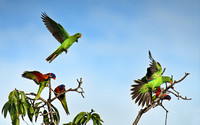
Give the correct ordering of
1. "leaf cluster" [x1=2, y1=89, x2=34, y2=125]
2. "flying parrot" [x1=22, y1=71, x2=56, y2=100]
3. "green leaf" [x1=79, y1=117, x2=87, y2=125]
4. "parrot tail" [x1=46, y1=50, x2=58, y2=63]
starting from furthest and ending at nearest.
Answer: "parrot tail" [x1=46, y1=50, x2=58, y2=63] → "green leaf" [x1=79, y1=117, x2=87, y2=125] → "flying parrot" [x1=22, y1=71, x2=56, y2=100] → "leaf cluster" [x1=2, y1=89, x2=34, y2=125]

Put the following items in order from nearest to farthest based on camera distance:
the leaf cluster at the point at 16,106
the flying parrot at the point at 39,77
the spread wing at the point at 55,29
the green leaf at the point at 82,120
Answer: the leaf cluster at the point at 16,106 < the flying parrot at the point at 39,77 < the green leaf at the point at 82,120 < the spread wing at the point at 55,29

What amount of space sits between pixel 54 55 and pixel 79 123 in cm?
253

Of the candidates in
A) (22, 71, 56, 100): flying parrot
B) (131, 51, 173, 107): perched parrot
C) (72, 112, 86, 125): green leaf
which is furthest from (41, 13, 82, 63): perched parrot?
(131, 51, 173, 107): perched parrot

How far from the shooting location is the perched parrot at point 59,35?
8.10 meters

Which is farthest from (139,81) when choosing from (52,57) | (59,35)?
(59,35)

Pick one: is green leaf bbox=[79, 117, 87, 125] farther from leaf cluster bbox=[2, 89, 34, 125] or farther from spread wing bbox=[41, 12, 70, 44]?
spread wing bbox=[41, 12, 70, 44]

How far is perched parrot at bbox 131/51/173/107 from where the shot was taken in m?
6.64

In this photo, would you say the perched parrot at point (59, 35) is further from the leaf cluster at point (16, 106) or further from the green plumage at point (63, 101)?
the leaf cluster at point (16, 106)

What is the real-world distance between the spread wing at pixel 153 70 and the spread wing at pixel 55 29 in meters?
3.27

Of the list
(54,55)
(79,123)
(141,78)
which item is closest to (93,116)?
(79,123)

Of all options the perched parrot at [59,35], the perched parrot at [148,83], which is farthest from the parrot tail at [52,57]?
the perched parrot at [148,83]

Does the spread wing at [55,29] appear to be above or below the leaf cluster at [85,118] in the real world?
above

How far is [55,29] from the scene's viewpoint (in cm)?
886

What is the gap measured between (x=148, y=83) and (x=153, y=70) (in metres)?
0.45
